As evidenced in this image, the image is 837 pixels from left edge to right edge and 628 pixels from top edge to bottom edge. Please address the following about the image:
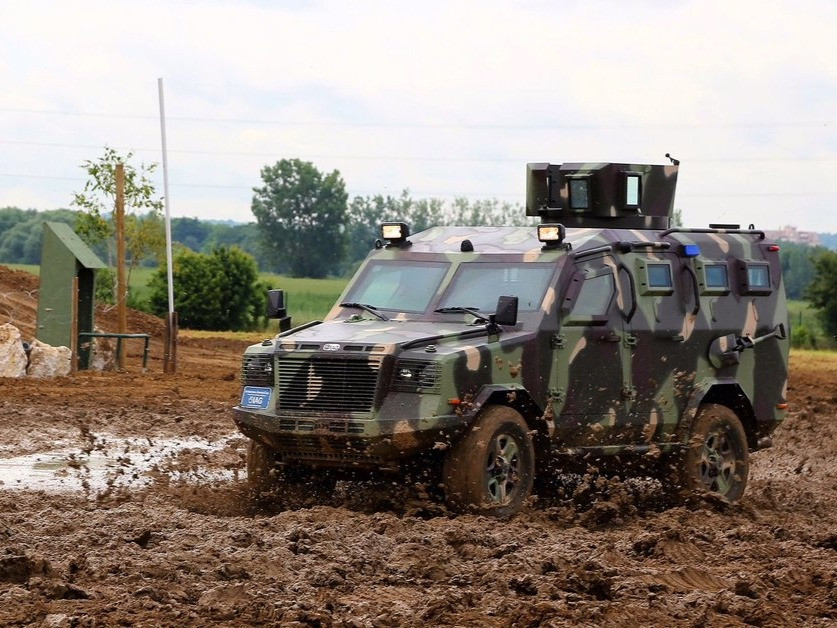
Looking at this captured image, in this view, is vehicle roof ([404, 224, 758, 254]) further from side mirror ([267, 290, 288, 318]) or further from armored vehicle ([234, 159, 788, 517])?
side mirror ([267, 290, 288, 318])

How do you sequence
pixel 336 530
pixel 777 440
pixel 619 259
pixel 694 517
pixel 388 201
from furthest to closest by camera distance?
1. pixel 388 201
2. pixel 777 440
3. pixel 619 259
4. pixel 694 517
5. pixel 336 530

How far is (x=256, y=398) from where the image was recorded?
12344 millimetres

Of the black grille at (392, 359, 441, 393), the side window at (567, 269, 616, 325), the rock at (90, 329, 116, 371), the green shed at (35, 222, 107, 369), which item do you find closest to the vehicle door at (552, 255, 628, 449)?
the side window at (567, 269, 616, 325)

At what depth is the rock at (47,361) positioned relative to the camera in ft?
79.4

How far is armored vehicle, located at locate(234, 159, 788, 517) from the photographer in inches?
466

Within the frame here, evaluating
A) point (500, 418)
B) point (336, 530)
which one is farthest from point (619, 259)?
point (336, 530)

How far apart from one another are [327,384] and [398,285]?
181 centimetres

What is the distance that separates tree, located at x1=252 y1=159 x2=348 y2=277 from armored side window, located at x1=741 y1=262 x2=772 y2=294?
3544 inches

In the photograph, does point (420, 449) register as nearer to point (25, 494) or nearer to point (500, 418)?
point (500, 418)

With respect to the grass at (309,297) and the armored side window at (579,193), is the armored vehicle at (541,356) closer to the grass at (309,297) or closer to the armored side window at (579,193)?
the armored side window at (579,193)

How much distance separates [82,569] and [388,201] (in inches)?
3927

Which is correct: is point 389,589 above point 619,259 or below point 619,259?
below

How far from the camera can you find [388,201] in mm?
108375

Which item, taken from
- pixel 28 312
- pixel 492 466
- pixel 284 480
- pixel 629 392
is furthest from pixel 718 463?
pixel 28 312
